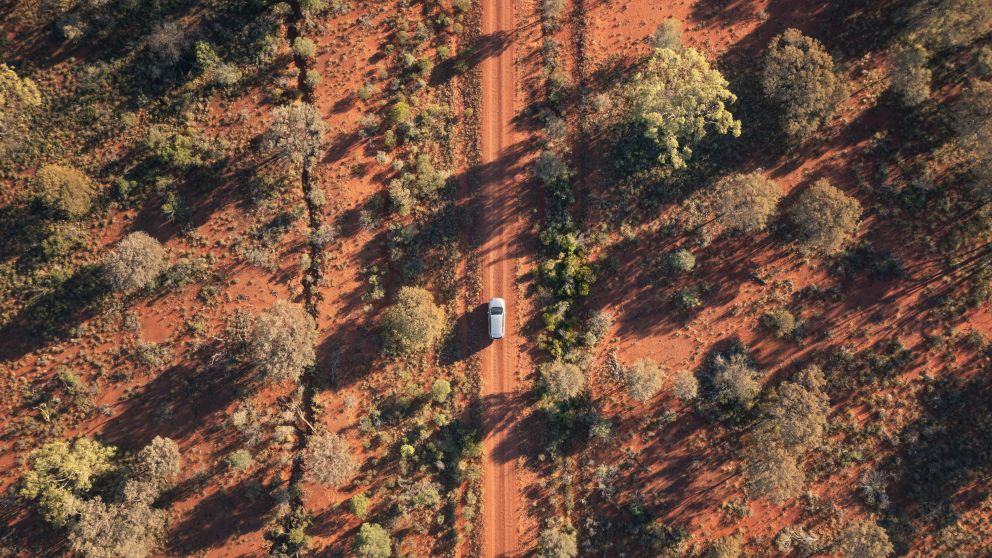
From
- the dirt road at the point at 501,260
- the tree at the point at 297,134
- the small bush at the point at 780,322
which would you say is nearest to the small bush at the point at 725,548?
the dirt road at the point at 501,260

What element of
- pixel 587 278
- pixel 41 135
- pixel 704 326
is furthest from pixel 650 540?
pixel 41 135

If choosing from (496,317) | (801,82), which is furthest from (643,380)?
(801,82)

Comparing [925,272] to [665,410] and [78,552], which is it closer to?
[665,410]

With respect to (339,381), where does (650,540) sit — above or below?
below

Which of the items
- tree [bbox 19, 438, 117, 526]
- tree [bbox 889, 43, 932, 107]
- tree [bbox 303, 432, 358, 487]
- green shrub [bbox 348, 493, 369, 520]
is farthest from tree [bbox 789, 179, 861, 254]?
tree [bbox 19, 438, 117, 526]

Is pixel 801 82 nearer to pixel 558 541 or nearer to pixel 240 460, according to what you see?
pixel 558 541

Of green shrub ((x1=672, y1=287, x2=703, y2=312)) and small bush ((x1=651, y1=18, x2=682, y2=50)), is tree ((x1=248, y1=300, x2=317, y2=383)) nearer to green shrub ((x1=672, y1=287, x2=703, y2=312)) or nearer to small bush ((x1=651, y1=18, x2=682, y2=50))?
green shrub ((x1=672, y1=287, x2=703, y2=312))
